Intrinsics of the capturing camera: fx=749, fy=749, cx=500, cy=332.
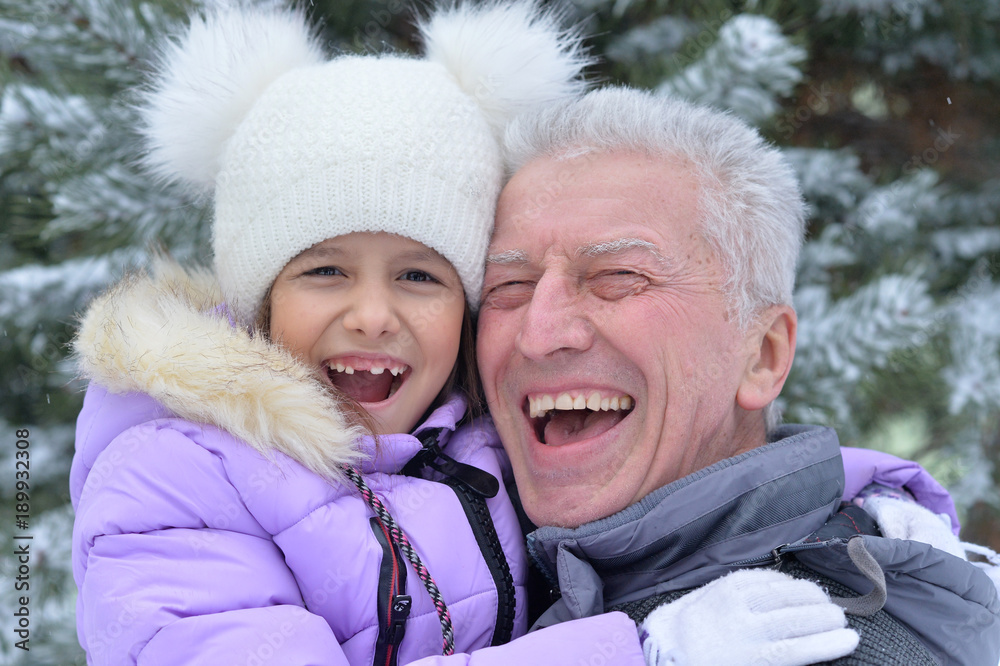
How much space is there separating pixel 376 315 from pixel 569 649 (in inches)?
35.1

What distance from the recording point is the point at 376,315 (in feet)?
6.12

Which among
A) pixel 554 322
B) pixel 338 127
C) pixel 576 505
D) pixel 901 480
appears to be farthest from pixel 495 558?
pixel 901 480

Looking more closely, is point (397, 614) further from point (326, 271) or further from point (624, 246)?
point (624, 246)

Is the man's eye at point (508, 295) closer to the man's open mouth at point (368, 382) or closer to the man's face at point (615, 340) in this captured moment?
the man's face at point (615, 340)

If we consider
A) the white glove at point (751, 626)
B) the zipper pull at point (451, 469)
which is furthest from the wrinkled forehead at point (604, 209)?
the white glove at point (751, 626)

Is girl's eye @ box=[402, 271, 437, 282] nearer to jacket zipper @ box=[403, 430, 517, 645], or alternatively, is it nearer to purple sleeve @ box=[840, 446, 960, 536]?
jacket zipper @ box=[403, 430, 517, 645]

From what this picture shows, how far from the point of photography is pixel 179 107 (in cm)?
212

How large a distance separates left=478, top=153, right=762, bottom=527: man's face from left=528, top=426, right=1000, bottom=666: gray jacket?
0.12 meters

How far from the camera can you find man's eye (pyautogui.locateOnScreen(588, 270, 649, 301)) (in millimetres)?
1901

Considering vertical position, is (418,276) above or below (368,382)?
above

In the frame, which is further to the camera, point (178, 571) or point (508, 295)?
point (508, 295)

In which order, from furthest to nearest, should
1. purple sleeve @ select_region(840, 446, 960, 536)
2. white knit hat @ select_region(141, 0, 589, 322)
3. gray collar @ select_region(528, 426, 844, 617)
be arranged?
purple sleeve @ select_region(840, 446, 960, 536) < white knit hat @ select_region(141, 0, 589, 322) < gray collar @ select_region(528, 426, 844, 617)

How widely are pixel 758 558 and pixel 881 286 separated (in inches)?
45.4

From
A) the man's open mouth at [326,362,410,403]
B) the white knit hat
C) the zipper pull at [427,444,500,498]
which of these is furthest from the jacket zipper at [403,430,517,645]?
the white knit hat
